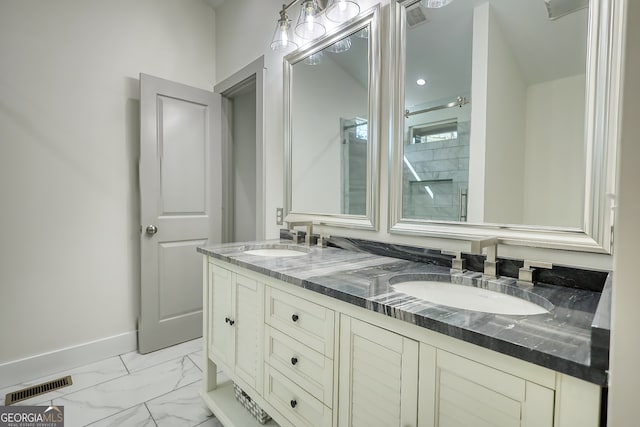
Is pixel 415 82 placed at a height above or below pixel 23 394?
above

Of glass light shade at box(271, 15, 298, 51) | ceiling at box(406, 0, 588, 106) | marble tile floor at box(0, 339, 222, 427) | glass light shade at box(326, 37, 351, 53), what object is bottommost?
marble tile floor at box(0, 339, 222, 427)

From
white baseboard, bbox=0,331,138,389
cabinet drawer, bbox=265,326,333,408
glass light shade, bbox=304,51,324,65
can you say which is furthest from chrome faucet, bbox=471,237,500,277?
white baseboard, bbox=0,331,138,389

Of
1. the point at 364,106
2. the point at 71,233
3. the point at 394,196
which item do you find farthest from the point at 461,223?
the point at 71,233

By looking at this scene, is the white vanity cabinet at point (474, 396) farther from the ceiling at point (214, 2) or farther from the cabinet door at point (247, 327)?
the ceiling at point (214, 2)

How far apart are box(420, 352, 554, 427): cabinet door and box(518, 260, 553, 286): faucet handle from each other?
1.50ft

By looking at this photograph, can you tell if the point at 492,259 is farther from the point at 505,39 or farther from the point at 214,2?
the point at 214,2

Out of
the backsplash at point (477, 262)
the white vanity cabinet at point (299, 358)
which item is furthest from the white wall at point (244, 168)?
the white vanity cabinet at point (299, 358)

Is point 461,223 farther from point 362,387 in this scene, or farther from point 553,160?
point 362,387

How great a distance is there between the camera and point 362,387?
2.80 feet

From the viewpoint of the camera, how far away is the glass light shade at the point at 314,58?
1.83 meters

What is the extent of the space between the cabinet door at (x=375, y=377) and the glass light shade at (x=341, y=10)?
4.81 ft

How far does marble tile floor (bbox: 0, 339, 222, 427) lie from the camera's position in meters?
1.58

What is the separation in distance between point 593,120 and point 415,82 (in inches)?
26.0

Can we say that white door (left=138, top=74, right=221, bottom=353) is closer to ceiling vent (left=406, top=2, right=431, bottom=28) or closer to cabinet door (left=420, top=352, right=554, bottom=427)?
ceiling vent (left=406, top=2, right=431, bottom=28)
